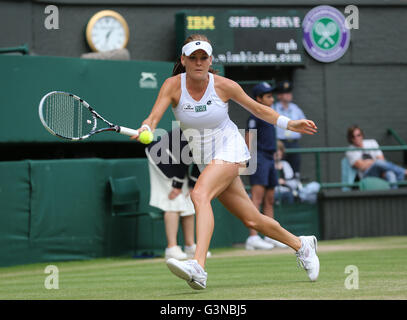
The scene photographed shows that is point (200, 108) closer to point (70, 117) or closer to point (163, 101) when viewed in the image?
point (163, 101)

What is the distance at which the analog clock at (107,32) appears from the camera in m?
15.0

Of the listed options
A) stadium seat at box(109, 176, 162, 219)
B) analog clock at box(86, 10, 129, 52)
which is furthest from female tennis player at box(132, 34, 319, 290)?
analog clock at box(86, 10, 129, 52)

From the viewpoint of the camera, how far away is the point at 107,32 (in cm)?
1514

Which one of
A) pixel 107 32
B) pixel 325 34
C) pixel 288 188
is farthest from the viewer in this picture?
pixel 325 34

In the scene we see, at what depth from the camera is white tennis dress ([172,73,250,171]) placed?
22.2 feet

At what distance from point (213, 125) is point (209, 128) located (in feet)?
0.14

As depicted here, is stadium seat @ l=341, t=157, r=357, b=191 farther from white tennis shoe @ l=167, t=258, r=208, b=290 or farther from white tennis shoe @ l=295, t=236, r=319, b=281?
white tennis shoe @ l=167, t=258, r=208, b=290

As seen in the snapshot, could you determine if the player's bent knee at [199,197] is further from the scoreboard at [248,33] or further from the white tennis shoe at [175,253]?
the scoreboard at [248,33]

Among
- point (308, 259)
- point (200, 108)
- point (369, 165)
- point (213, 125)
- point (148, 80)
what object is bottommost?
point (308, 259)

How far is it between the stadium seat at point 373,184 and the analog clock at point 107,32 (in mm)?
4897

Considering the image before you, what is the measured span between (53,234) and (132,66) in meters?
2.69

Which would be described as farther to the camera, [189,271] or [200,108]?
[200,108]

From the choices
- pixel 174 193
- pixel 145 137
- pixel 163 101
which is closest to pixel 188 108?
pixel 163 101
